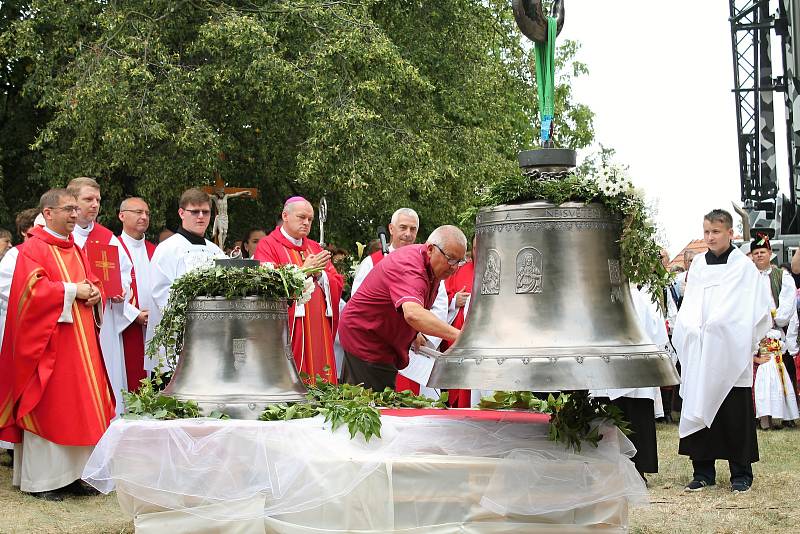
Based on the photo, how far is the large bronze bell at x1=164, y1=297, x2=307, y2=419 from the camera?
19.8 feet

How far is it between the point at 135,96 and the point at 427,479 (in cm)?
1310

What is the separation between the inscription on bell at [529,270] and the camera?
495 centimetres

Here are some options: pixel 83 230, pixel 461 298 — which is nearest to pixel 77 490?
pixel 83 230

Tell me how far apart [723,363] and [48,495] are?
17.0 feet

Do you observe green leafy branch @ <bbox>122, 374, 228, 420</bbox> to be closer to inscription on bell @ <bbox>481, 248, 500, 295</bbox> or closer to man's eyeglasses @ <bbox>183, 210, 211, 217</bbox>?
inscription on bell @ <bbox>481, 248, 500, 295</bbox>

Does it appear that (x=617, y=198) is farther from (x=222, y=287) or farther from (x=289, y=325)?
(x=289, y=325)

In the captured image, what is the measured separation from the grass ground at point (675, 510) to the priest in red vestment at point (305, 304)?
2.05m

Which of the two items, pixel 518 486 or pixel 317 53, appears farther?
pixel 317 53

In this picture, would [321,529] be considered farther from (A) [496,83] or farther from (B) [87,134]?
(A) [496,83]

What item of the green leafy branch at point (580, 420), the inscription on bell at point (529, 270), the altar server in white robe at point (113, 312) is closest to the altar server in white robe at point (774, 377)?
the altar server in white robe at point (113, 312)

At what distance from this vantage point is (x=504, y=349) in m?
4.78

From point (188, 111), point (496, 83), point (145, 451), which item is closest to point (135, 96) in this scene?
point (188, 111)

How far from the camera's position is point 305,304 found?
934cm

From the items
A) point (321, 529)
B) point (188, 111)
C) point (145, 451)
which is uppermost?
point (188, 111)
